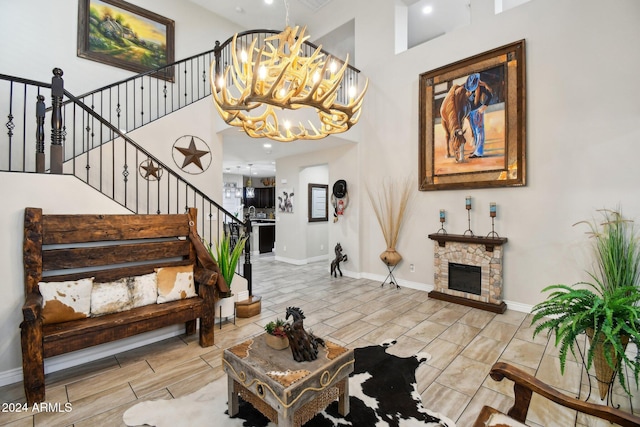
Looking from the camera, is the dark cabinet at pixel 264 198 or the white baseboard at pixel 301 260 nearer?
the white baseboard at pixel 301 260

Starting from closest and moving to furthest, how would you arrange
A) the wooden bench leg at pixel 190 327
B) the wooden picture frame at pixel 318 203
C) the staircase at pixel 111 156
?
the wooden bench leg at pixel 190 327
the staircase at pixel 111 156
the wooden picture frame at pixel 318 203

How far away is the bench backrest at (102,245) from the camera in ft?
8.09

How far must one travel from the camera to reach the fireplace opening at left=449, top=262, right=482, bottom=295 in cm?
438

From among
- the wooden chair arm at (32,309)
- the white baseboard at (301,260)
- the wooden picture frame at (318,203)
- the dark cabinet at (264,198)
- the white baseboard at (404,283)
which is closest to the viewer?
the wooden chair arm at (32,309)

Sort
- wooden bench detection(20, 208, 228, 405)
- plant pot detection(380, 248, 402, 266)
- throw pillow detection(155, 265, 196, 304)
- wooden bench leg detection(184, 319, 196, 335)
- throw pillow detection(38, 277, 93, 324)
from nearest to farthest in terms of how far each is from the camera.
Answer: wooden bench detection(20, 208, 228, 405) < throw pillow detection(38, 277, 93, 324) < throw pillow detection(155, 265, 196, 304) < wooden bench leg detection(184, 319, 196, 335) < plant pot detection(380, 248, 402, 266)

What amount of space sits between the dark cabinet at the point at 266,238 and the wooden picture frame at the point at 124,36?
4.82 m

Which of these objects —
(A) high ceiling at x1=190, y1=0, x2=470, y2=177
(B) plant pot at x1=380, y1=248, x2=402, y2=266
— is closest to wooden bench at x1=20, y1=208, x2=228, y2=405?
(A) high ceiling at x1=190, y1=0, x2=470, y2=177

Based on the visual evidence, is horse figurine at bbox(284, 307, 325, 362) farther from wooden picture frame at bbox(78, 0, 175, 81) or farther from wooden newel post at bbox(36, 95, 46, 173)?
wooden picture frame at bbox(78, 0, 175, 81)

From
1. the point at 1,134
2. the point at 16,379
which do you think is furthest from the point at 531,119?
the point at 1,134

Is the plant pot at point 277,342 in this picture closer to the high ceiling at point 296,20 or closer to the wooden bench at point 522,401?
the wooden bench at point 522,401

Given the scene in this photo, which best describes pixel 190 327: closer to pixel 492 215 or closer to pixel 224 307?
pixel 224 307

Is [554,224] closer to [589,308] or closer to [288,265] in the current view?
[589,308]

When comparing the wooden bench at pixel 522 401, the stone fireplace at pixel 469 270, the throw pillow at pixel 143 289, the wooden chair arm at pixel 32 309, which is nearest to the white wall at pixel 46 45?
the throw pillow at pixel 143 289

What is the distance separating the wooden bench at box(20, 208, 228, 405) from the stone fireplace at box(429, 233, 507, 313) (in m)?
3.32
